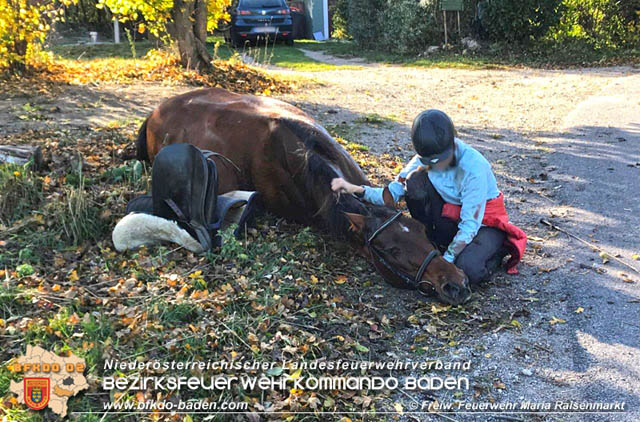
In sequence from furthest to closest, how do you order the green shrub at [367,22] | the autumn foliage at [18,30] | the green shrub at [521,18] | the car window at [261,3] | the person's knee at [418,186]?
the car window at [261,3]
the green shrub at [367,22]
the green shrub at [521,18]
the autumn foliage at [18,30]
the person's knee at [418,186]

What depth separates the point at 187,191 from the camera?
13.1 feet

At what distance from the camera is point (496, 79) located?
11633 mm

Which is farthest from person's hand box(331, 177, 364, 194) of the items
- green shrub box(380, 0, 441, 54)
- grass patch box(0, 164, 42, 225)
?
green shrub box(380, 0, 441, 54)

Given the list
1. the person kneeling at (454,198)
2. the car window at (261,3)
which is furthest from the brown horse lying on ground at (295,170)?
the car window at (261,3)

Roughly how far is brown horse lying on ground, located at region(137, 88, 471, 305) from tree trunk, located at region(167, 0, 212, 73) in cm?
445

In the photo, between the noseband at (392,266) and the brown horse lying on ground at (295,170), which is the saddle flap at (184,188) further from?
the noseband at (392,266)

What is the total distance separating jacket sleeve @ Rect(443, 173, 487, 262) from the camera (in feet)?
12.2

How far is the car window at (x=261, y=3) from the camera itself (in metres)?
18.5

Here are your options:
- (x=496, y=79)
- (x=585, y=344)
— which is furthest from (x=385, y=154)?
(x=496, y=79)

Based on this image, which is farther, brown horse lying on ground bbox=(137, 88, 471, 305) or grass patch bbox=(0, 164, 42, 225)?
grass patch bbox=(0, 164, 42, 225)

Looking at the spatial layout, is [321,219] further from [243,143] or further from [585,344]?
[585,344]

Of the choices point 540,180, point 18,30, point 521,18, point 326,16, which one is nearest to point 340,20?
point 326,16

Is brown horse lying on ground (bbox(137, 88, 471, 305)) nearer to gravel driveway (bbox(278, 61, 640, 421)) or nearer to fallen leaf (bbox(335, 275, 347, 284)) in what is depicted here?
fallen leaf (bbox(335, 275, 347, 284))

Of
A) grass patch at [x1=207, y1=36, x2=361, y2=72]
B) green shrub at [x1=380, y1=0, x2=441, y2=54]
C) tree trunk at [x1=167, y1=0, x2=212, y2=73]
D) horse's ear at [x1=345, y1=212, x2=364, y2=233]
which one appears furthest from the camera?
green shrub at [x1=380, y1=0, x2=441, y2=54]
